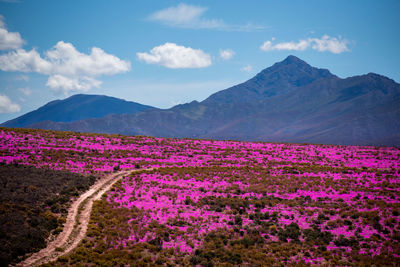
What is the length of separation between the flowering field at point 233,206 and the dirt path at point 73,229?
819 mm

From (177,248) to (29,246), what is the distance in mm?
9876

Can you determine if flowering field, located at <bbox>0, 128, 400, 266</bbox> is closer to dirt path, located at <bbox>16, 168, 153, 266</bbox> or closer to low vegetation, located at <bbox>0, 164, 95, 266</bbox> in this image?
dirt path, located at <bbox>16, 168, 153, 266</bbox>

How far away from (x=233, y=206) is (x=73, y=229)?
585 inches

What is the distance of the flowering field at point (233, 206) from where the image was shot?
2091 cm

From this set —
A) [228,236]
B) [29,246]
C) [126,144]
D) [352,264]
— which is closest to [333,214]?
[352,264]

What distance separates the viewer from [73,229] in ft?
74.1

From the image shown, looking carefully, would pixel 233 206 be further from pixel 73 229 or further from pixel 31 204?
pixel 31 204

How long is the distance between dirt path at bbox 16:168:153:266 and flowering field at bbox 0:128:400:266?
2.69 feet

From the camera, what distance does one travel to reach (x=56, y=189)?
29750 mm

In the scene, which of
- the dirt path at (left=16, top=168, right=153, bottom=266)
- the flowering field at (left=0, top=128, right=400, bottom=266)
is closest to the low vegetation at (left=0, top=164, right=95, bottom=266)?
the dirt path at (left=16, top=168, right=153, bottom=266)

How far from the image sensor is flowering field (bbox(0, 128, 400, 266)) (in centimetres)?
2091

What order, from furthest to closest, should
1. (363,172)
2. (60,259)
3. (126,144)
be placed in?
(126,144) < (363,172) < (60,259)

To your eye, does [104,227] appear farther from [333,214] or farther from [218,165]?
[218,165]

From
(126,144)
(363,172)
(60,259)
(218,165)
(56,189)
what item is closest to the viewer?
(60,259)
